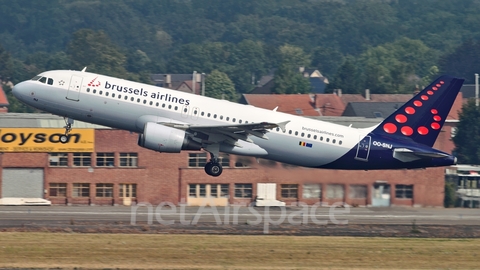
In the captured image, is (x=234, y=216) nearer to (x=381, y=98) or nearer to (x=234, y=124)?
(x=234, y=124)

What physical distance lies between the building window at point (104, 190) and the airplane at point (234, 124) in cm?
3172

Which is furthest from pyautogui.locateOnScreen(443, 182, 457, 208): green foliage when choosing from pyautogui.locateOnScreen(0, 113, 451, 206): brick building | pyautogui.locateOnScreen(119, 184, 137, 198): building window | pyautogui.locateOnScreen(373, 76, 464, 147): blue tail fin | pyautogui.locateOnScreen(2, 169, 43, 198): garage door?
pyautogui.locateOnScreen(2, 169, 43, 198): garage door

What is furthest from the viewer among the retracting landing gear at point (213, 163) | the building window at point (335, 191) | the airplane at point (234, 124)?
the building window at point (335, 191)

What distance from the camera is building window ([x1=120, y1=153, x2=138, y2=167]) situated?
88000 mm

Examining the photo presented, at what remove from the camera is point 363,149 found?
5628 cm

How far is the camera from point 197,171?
88.6 m

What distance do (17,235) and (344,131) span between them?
63.9ft

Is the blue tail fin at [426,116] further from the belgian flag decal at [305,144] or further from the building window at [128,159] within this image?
the building window at [128,159]

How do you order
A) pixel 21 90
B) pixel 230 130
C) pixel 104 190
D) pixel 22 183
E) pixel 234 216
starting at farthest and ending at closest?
pixel 104 190
pixel 22 183
pixel 234 216
pixel 21 90
pixel 230 130

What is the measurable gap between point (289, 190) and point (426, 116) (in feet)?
93.6

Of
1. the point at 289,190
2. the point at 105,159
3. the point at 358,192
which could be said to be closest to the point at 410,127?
the point at 358,192

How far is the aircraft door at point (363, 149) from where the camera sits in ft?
184

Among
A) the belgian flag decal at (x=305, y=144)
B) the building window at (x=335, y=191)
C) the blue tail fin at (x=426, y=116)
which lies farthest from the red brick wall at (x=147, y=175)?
the belgian flag decal at (x=305, y=144)

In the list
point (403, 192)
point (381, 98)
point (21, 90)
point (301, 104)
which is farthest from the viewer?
point (381, 98)
